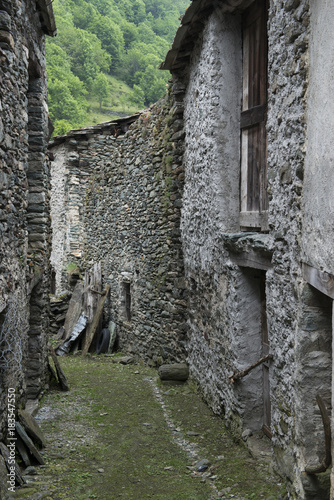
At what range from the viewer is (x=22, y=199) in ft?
15.6

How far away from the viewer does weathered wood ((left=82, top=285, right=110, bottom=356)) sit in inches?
392

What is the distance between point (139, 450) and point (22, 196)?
2955mm

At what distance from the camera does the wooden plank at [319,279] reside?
7.78 ft

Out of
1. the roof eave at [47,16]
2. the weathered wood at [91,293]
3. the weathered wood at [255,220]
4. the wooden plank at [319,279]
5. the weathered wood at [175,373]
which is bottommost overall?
the weathered wood at [175,373]

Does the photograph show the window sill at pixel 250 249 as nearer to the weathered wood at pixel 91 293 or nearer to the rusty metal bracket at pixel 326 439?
the rusty metal bracket at pixel 326 439

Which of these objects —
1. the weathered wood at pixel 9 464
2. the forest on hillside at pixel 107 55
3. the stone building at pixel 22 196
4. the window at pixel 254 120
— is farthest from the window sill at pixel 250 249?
the forest on hillside at pixel 107 55

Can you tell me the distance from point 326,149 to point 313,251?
0.62 metres

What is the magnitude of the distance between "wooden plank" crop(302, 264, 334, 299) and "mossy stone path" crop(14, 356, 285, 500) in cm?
171

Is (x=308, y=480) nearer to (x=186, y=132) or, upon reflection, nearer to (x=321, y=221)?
(x=321, y=221)

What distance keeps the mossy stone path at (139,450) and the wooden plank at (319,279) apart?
171 cm

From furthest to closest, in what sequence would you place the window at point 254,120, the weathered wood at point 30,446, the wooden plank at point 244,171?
the wooden plank at point 244,171, the window at point 254,120, the weathered wood at point 30,446

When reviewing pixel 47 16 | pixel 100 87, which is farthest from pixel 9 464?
pixel 100 87

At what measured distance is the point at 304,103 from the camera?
2.99m

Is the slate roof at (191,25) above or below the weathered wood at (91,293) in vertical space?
above
